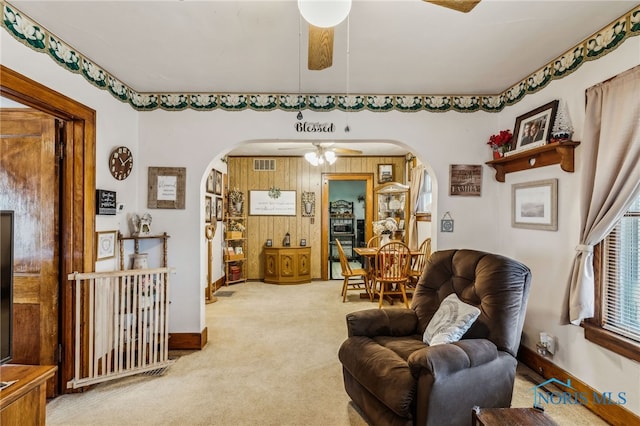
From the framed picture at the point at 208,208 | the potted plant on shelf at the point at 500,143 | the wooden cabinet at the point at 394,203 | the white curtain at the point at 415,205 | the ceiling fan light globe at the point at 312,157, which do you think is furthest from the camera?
the wooden cabinet at the point at 394,203

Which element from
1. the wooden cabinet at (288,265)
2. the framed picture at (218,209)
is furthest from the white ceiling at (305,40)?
the wooden cabinet at (288,265)

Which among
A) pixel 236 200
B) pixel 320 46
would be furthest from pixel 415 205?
pixel 320 46

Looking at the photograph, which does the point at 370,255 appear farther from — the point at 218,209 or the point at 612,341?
the point at 612,341

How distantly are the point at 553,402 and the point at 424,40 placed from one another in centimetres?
267

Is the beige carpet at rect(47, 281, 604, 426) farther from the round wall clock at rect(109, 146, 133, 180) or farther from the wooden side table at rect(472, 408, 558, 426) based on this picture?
the round wall clock at rect(109, 146, 133, 180)

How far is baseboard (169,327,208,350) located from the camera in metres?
3.18

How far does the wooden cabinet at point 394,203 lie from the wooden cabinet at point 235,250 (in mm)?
2603

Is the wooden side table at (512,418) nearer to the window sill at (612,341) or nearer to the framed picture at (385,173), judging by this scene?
the window sill at (612,341)

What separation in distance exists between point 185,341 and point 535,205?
3400 millimetres

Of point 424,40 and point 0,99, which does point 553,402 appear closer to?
point 424,40

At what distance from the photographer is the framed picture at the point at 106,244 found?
2.66m

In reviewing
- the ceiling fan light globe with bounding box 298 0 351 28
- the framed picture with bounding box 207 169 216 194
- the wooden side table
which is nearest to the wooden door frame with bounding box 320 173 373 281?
the framed picture with bounding box 207 169 216 194

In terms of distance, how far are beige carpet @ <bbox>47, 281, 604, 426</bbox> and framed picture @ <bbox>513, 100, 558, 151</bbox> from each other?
1.90 metres

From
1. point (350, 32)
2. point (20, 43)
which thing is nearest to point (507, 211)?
point (350, 32)
